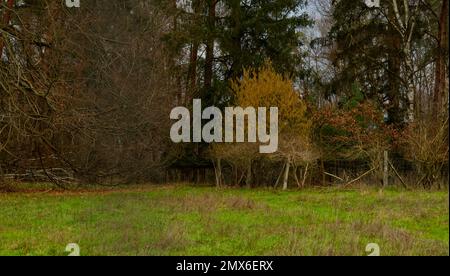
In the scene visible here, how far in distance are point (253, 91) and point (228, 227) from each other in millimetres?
12452

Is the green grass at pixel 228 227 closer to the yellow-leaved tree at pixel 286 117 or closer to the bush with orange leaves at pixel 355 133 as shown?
the bush with orange leaves at pixel 355 133

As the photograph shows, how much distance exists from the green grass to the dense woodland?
390 cm

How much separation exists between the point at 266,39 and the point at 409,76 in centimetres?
734

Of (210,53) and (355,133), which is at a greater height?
(210,53)

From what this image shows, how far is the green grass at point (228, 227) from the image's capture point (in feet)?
21.1

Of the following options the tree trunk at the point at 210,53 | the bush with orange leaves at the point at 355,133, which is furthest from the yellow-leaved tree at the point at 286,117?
the tree trunk at the point at 210,53

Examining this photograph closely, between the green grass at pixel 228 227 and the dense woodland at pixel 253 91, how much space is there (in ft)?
12.8

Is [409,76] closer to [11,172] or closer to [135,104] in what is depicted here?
[135,104]

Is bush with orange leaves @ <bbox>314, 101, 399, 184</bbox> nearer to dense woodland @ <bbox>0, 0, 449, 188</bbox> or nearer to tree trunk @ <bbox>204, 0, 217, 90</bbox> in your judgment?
dense woodland @ <bbox>0, 0, 449, 188</bbox>

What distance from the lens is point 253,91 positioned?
20.4m

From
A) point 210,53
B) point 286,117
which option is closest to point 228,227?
point 286,117

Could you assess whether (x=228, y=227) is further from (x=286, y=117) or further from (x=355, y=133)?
(x=355, y=133)

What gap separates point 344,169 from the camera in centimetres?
2256
